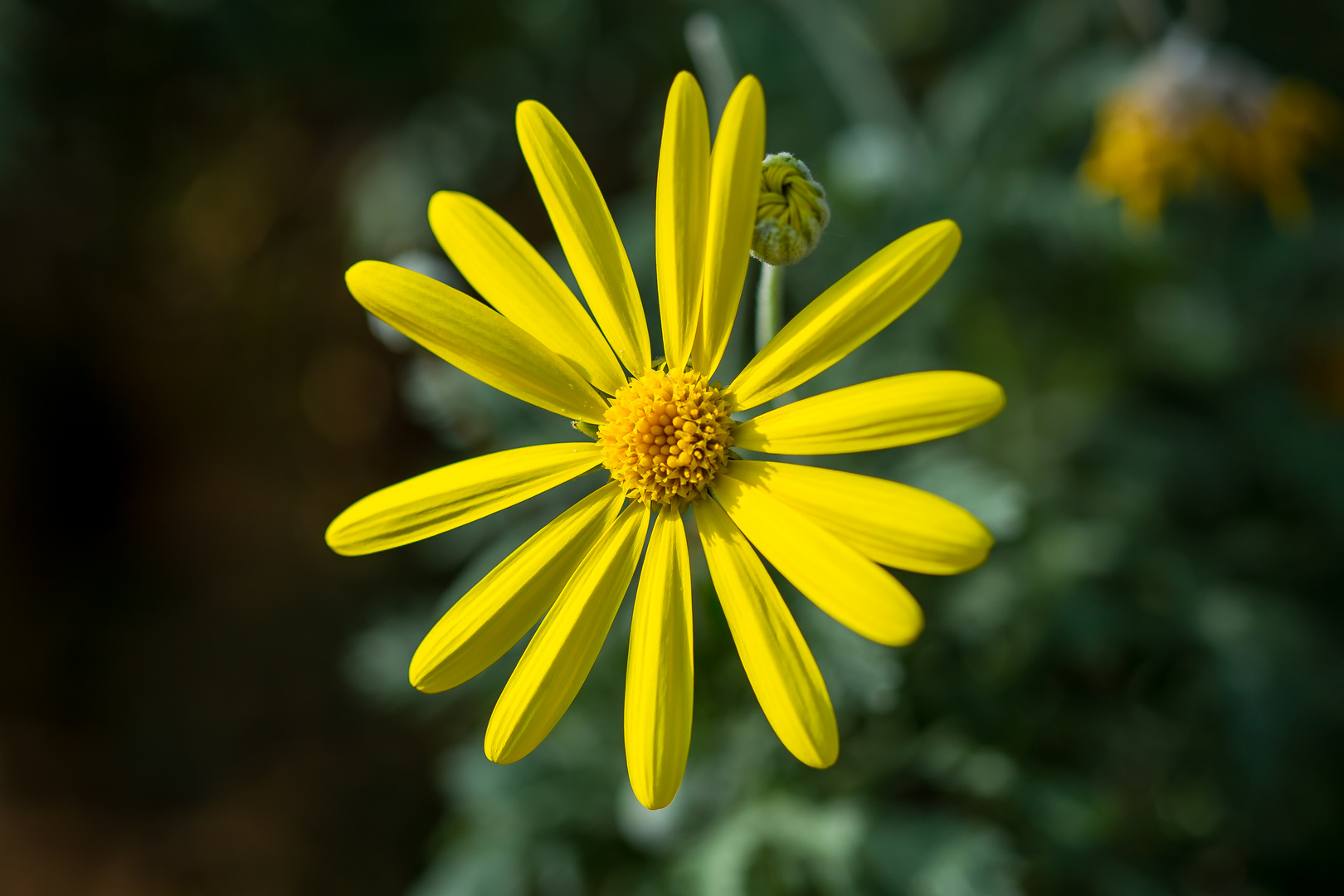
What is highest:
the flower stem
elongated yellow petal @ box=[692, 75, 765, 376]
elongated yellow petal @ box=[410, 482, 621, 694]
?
elongated yellow petal @ box=[692, 75, 765, 376]

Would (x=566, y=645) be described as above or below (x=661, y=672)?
above

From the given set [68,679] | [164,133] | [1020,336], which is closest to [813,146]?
[1020,336]

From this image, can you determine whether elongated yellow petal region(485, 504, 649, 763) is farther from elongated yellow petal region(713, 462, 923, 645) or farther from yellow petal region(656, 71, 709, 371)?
yellow petal region(656, 71, 709, 371)

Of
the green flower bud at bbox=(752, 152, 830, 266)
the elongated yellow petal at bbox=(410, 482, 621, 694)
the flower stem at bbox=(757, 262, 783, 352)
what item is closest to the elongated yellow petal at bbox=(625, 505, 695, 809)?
the elongated yellow petal at bbox=(410, 482, 621, 694)

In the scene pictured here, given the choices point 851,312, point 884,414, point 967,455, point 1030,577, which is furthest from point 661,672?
point 967,455

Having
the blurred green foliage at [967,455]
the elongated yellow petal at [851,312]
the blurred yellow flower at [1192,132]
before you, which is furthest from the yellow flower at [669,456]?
the blurred yellow flower at [1192,132]

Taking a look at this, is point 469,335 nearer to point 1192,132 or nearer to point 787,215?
point 787,215

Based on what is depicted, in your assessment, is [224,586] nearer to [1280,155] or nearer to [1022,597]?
[1022,597]
